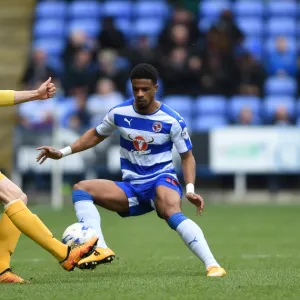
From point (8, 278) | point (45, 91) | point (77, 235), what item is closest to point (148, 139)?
point (77, 235)

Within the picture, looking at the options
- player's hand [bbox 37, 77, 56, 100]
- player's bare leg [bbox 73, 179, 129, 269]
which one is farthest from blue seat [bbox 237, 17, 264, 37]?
player's hand [bbox 37, 77, 56, 100]

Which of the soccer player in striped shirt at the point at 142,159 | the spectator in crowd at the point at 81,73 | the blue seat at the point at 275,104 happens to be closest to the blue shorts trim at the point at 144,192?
the soccer player in striped shirt at the point at 142,159

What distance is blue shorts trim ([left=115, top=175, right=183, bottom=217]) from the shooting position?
8.76m

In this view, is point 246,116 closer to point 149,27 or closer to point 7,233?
point 149,27

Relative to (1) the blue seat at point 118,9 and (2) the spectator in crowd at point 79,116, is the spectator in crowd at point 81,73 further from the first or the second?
(1) the blue seat at point 118,9

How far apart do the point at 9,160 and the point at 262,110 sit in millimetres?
4768

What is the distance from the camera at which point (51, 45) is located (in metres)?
22.6

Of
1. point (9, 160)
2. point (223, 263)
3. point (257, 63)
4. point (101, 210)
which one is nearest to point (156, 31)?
point (257, 63)

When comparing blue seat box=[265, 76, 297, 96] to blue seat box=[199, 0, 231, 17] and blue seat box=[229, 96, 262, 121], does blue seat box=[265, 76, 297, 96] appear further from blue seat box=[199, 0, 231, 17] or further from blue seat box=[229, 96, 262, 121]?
blue seat box=[199, 0, 231, 17]

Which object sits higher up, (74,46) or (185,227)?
(185,227)

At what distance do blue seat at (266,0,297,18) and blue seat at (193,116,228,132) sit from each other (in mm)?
3918

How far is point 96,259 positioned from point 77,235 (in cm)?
23

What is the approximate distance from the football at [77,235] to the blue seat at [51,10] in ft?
52.1

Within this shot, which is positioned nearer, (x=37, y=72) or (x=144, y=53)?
(x=144, y=53)
